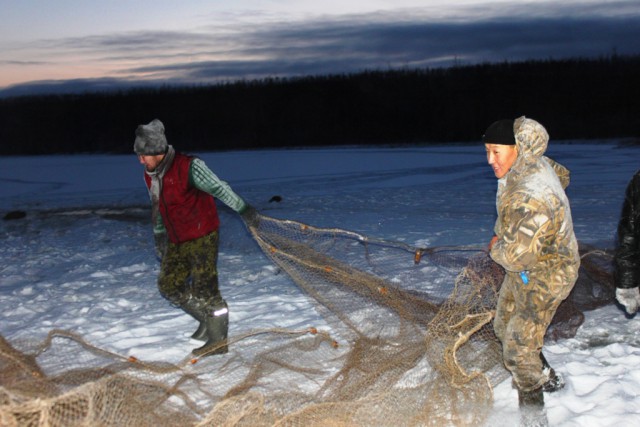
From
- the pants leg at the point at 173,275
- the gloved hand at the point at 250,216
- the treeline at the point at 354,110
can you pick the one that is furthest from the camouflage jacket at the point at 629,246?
the treeline at the point at 354,110

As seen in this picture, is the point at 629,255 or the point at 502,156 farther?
the point at 629,255

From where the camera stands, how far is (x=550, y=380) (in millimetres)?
3547

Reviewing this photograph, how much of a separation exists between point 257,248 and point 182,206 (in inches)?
151

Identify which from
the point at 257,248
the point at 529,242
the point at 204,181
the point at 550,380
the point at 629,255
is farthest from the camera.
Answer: the point at 257,248

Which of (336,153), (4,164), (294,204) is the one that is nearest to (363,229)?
(294,204)

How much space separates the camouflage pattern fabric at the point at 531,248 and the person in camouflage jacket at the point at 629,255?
2.89ft

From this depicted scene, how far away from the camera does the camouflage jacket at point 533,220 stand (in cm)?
278

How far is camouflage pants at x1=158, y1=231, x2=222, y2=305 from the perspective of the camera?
4.24 meters

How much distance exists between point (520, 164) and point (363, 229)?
6.24 metres

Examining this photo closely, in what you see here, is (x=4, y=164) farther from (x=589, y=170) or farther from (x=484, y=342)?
(x=484, y=342)

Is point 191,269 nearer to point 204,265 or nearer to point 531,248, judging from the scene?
point 204,265

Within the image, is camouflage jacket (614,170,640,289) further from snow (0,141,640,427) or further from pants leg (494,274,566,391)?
pants leg (494,274,566,391)

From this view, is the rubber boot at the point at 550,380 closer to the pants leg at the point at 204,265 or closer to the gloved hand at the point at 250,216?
the gloved hand at the point at 250,216

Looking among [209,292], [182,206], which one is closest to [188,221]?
[182,206]
